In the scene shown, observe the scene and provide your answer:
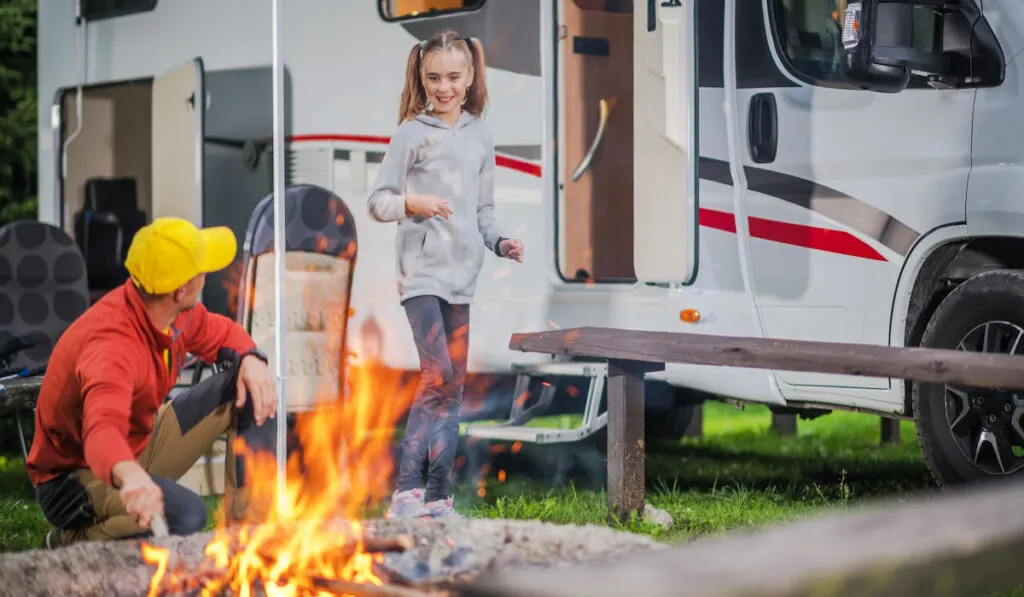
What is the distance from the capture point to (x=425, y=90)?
235 inches

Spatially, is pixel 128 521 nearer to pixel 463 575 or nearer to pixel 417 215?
pixel 463 575

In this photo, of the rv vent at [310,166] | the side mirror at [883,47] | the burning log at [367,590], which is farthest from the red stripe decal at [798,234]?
the burning log at [367,590]

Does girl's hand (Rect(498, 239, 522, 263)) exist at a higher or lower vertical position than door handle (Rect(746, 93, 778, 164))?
lower

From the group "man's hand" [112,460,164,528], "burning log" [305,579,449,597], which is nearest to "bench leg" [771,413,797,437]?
"burning log" [305,579,449,597]

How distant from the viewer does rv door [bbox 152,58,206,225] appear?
23.6 ft

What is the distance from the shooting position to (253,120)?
7043 millimetres

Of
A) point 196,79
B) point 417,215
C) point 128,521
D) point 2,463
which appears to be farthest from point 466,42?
point 2,463

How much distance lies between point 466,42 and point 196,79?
1723 mm

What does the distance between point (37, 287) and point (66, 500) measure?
127 inches

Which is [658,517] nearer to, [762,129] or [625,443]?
[625,443]

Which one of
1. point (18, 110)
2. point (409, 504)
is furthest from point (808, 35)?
point (18, 110)

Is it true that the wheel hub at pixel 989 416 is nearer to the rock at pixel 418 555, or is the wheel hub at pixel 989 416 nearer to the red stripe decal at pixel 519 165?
the rock at pixel 418 555

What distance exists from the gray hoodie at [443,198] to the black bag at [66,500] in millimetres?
1922

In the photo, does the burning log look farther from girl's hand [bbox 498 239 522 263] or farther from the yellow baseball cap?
girl's hand [bbox 498 239 522 263]
